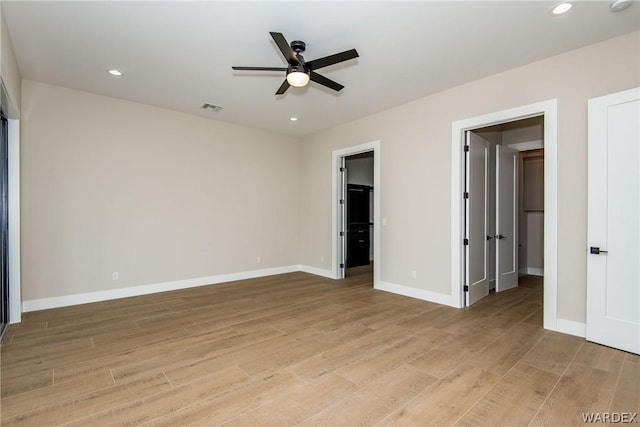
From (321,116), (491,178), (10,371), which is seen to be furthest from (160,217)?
(491,178)

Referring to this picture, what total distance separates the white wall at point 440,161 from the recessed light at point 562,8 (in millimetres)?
883

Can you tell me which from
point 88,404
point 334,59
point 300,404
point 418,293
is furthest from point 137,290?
point 334,59

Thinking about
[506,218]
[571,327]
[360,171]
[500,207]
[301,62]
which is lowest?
[571,327]

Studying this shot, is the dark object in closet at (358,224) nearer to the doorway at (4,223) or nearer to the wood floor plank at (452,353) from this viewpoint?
the wood floor plank at (452,353)

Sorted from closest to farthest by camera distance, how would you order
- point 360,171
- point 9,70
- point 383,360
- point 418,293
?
point 383,360
point 9,70
point 418,293
point 360,171

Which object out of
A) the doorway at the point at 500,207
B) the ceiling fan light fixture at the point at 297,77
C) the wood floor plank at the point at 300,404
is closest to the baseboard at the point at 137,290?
the wood floor plank at the point at 300,404

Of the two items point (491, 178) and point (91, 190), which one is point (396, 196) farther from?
point (91, 190)

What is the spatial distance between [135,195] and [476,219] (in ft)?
17.2

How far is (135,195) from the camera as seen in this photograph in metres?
4.90

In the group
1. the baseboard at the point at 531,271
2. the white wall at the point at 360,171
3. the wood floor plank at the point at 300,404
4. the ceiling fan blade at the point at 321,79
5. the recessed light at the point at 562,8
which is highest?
the recessed light at the point at 562,8

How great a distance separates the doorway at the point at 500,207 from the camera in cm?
434

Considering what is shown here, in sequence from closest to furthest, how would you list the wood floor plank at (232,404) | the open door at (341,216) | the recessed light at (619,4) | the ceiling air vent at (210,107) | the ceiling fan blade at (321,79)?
the wood floor plank at (232,404)
the recessed light at (619,4)
the ceiling fan blade at (321,79)
the ceiling air vent at (210,107)
the open door at (341,216)

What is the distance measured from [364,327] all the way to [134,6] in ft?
12.4

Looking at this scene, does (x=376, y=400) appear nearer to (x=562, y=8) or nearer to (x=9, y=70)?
(x=562, y=8)
